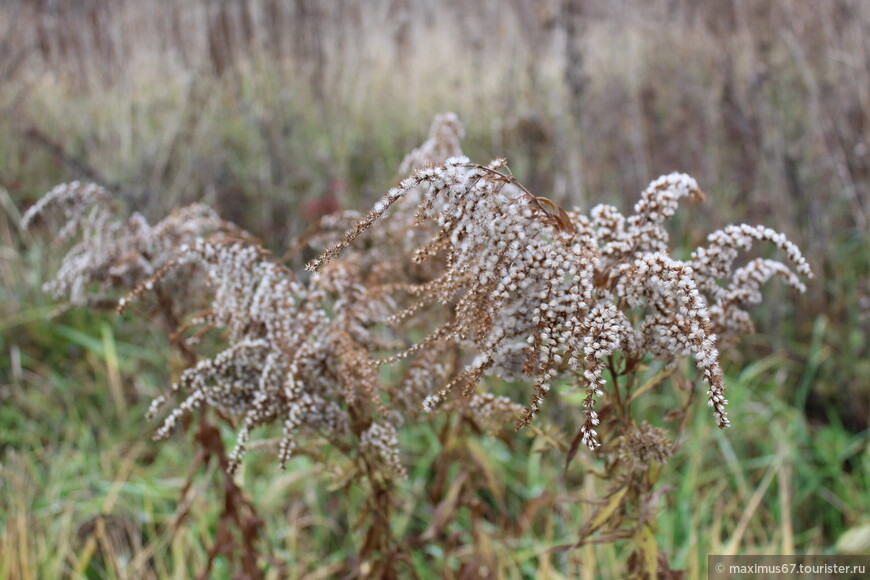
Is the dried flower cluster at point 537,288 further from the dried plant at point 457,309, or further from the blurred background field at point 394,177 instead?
the blurred background field at point 394,177

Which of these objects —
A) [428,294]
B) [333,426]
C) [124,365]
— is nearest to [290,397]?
[333,426]

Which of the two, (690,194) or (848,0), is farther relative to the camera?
(848,0)

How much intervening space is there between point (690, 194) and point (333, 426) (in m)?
0.90

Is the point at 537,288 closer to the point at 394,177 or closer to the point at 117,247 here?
the point at 117,247

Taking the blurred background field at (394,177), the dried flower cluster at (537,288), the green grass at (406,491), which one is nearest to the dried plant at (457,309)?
the dried flower cluster at (537,288)

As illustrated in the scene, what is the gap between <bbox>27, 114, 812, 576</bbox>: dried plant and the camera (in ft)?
4.00

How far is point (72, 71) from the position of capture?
18.1ft

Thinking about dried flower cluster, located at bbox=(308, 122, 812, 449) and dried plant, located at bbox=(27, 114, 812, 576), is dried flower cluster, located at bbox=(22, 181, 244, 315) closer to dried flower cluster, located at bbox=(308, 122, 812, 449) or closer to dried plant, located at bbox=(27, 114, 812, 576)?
dried plant, located at bbox=(27, 114, 812, 576)

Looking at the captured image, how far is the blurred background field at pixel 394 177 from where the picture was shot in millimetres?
2996

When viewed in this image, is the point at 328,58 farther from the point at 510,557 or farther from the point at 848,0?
the point at 510,557

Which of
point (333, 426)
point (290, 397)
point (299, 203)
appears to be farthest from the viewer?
point (299, 203)

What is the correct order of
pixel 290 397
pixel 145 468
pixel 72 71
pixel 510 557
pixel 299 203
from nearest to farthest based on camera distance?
pixel 290 397 < pixel 510 557 < pixel 145 468 < pixel 299 203 < pixel 72 71

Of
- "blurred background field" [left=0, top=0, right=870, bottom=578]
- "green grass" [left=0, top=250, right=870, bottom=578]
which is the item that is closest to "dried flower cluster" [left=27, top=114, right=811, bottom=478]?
"blurred background field" [left=0, top=0, right=870, bottom=578]

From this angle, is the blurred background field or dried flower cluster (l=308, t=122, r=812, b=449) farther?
the blurred background field
